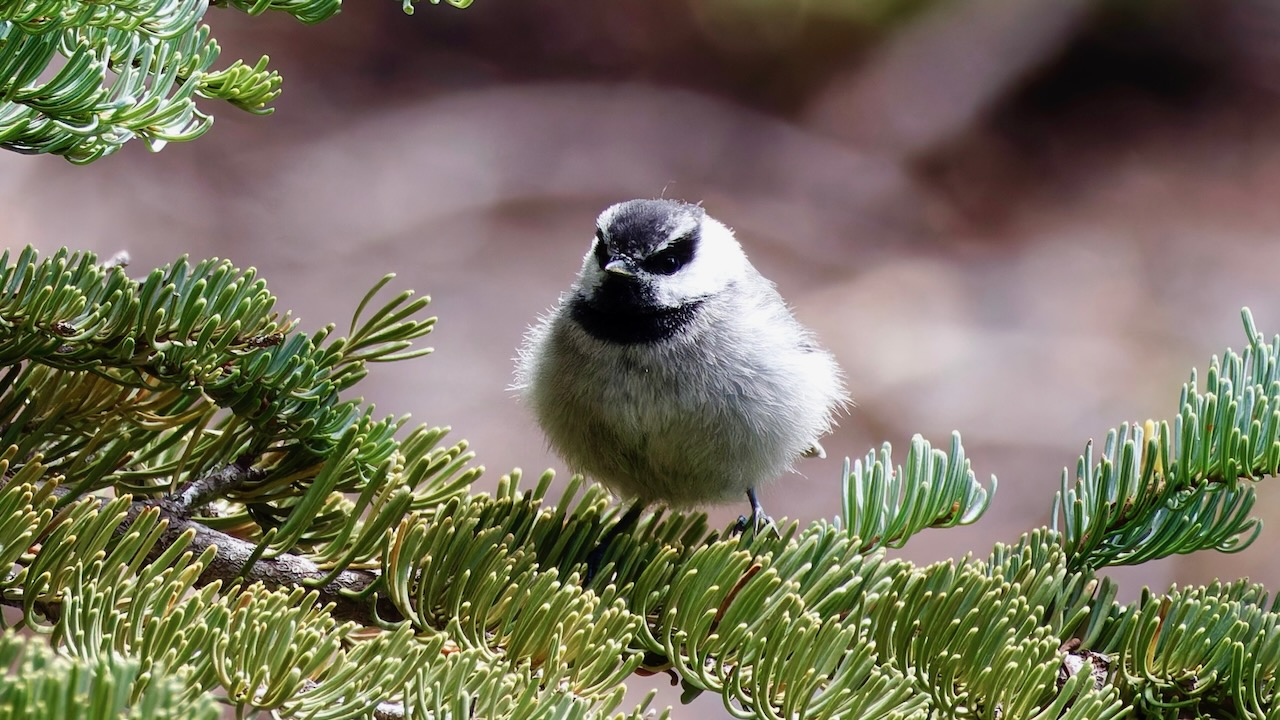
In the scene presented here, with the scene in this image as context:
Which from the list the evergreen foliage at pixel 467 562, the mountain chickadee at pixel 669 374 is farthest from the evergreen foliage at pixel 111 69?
the mountain chickadee at pixel 669 374

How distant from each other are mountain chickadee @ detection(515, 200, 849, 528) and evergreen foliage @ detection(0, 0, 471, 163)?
0.93 m

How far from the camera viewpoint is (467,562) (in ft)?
3.68

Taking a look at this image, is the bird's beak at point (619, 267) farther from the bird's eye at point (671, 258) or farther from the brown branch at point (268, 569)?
the brown branch at point (268, 569)

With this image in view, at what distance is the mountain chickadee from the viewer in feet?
6.17

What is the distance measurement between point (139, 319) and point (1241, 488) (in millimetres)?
1192

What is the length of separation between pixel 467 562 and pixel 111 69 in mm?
593

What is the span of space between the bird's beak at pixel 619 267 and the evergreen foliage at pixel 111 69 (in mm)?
932

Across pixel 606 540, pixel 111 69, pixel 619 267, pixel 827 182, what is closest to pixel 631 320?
pixel 619 267

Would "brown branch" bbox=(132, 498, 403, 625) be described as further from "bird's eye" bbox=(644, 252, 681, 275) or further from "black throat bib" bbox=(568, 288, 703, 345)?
"bird's eye" bbox=(644, 252, 681, 275)

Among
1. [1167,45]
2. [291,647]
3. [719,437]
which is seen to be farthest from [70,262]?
[1167,45]

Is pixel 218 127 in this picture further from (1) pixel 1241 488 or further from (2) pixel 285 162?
(1) pixel 1241 488

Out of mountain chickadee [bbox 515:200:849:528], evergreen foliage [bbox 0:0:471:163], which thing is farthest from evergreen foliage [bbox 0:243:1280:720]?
mountain chickadee [bbox 515:200:849:528]

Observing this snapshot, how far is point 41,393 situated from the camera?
1.23 m

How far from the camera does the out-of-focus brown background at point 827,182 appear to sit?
13.0 ft
